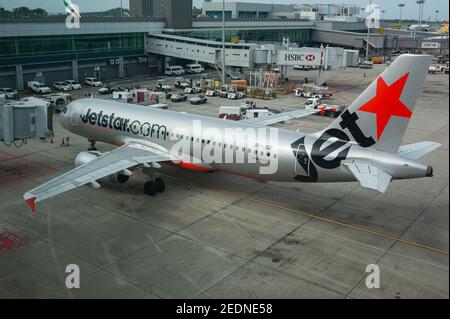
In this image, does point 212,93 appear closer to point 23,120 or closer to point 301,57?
point 301,57

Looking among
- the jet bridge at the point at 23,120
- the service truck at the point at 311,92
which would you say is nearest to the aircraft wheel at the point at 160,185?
the jet bridge at the point at 23,120

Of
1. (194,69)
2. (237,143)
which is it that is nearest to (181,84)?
(194,69)

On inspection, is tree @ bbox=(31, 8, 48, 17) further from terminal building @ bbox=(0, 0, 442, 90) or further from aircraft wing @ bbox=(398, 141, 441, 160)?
aircraft wing @ bbox=(398, 141, 441, 160)

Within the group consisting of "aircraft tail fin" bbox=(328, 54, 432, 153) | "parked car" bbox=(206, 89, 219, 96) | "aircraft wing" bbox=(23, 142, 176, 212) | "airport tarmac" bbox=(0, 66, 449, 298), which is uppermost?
"aircraft tail fin" bbox=(328, 54, 432, 153)

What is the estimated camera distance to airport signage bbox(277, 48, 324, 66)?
88.0 meters

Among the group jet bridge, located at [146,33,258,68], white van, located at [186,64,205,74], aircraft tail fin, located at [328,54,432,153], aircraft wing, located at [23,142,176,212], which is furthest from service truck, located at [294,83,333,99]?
aircraft tail fin, located at [328,54,432,153]

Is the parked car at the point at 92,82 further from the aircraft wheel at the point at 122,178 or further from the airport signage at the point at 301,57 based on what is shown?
the aircraft wheel at the point at 122,178

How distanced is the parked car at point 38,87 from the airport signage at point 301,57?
152ft

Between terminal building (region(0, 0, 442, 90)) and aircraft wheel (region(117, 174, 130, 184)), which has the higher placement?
terminal building (region(0, 0, 442, 90))

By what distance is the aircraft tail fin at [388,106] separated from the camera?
23.1 meters

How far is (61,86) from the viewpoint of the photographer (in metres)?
83.6

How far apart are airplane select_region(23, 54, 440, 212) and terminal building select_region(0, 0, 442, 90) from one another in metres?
48.7
